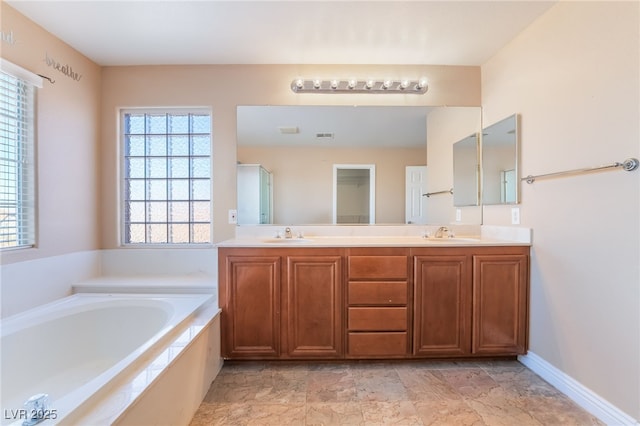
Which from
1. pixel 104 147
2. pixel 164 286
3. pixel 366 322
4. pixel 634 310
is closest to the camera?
pixel 634 310

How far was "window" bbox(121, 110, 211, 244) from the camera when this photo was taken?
2.45 m

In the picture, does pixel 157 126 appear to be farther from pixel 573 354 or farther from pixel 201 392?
pixel 573 354

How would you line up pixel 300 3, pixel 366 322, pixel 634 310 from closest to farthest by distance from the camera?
pixel 634 310 → pixel 300 3 → pixel 366 322

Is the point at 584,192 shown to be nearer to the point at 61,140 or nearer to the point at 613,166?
the point at 613,166

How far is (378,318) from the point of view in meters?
1.91

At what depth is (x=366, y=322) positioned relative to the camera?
6.26ft

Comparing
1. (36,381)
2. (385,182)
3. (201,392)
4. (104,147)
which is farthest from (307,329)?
(104,147)

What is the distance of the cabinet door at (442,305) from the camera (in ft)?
6.28

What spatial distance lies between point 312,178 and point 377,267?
0.91 metres

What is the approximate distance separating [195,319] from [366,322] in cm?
107

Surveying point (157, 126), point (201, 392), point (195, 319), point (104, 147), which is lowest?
point (201, 392)

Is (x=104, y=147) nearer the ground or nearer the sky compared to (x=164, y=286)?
nearer the sky

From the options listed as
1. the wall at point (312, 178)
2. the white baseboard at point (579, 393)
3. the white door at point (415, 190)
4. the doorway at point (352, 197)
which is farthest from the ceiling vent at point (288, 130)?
the white baseboard at point (579, 393)

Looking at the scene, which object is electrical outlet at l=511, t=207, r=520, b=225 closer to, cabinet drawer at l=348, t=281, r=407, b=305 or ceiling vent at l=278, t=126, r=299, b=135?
Result: cabinet drawer at l=348, t=281, r=407, b=305
